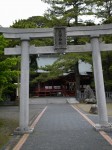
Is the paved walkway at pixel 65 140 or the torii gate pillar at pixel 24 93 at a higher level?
the torii gate pillar at pixel 24 93

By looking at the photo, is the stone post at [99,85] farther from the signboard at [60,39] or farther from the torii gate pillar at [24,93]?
the torii gate pillar at [24,93]

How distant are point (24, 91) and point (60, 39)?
2908 millimetres

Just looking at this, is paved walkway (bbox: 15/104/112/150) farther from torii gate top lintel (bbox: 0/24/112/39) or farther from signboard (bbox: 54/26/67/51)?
torii gate top lintel (bbox: 0/24/112/39)

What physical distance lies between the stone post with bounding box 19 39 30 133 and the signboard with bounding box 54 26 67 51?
1.35 m

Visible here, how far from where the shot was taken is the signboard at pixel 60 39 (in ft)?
45.9

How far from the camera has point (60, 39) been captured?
46.3ft

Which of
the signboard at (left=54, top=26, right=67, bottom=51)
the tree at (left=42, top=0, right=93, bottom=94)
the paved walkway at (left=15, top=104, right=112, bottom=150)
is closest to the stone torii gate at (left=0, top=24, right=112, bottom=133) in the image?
the signboard at (left=54, top=26, right=67, bottom=51)

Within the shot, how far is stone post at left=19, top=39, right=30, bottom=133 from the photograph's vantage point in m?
13.4

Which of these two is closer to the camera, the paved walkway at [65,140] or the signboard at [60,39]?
the paved walkway at [65,140]

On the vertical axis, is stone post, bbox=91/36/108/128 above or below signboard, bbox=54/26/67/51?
below

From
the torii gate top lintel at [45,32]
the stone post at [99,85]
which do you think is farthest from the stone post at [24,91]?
the stone post at [99,85]

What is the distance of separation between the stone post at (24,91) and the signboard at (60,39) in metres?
1.35

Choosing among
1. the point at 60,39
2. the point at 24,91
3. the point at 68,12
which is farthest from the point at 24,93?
the point at 68,12

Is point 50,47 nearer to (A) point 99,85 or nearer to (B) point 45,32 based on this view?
(B) point 45,32
